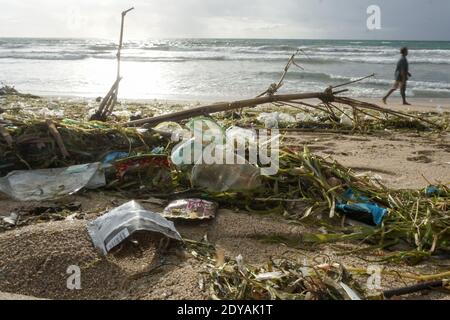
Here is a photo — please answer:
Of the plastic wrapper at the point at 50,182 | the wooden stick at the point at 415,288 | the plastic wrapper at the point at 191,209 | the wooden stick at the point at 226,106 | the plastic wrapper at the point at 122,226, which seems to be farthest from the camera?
the wooden stick at the point at 226,106

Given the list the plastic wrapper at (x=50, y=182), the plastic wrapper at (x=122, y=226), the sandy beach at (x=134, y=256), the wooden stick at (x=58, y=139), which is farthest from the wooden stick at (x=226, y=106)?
the plastic wrapper at (x=122, y=226)

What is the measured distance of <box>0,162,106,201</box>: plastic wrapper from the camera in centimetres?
262

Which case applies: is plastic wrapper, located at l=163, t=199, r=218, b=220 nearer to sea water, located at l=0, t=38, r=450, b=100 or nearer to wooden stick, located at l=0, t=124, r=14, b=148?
wooden stick, located at l=0, t=124, r=14, b=148

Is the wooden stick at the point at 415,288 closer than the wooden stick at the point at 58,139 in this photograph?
Yes

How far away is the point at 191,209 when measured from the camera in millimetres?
2391

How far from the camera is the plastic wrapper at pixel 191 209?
7.63 feet

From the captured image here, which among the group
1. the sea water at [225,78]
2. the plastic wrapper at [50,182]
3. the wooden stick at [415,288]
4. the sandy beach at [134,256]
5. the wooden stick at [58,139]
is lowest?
the wooden stick at [415,288]

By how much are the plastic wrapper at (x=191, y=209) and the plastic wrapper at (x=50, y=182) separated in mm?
624

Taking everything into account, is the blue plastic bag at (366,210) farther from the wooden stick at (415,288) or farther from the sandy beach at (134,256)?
the wooden stick at (415,288)

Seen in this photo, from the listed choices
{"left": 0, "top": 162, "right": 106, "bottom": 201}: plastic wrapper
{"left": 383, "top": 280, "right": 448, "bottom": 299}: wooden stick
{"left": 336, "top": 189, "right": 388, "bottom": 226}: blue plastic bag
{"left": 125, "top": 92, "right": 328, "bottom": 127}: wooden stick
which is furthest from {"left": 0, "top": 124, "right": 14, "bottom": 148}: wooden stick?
{"left": 383, "top": 280, "right": 448, "bottom": 299}: wooden stick
